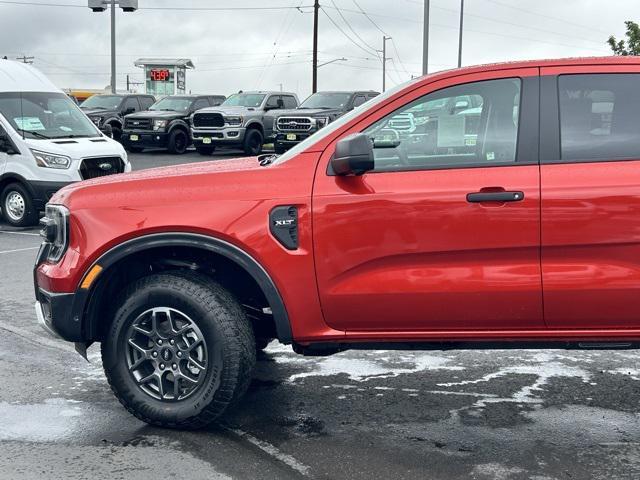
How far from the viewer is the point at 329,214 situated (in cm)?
450

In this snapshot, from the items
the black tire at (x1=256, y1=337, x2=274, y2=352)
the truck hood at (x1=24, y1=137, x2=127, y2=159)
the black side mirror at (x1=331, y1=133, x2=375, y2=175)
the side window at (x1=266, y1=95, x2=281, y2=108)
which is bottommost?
the black tire at (x1=256, y1=337, x2=274, y2=352)

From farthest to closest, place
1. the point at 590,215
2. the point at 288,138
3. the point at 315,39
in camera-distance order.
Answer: the point at 315,39 → the point at 288,138 → the point at 590,215

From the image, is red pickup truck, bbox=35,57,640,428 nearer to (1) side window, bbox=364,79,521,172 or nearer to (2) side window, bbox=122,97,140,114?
(1) side window, bbox=364,79,521,172

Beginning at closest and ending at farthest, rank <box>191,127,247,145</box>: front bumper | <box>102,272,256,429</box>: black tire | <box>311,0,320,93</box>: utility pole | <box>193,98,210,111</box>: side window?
<box>102,272,256,429</box>: black tire < <box>191,127,247,145</box>: front bumper < <box>193,98,210,111</box>: side window < <box>311,0,320,93</box>: utility pole

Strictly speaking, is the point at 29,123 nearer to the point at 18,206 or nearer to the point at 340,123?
the point at 18,206

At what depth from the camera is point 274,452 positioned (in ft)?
14.6

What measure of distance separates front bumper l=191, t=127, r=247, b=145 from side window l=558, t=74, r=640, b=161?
2384cm

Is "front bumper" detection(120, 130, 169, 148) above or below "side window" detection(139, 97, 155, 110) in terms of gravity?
below

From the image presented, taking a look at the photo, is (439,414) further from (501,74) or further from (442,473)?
(501,74)

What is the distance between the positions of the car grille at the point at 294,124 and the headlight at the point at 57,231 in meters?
21.0

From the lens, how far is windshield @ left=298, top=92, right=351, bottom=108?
26.7 meters

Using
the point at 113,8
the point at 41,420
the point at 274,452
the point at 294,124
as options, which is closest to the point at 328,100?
the point at 294,124

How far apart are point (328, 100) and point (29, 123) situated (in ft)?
45.4

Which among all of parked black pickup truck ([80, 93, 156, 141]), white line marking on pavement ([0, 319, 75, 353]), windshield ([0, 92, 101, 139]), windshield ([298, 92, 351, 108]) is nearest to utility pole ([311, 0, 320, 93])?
parked black pickup truck ([80, 93, 156, 141])
